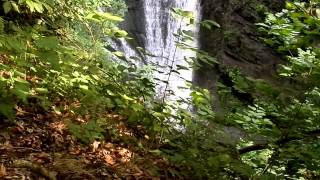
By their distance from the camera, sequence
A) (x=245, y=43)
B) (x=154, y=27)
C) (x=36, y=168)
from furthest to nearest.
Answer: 1. (x=245, y=43)
2. (x=154, y=27)
3. (x=36, y=168)

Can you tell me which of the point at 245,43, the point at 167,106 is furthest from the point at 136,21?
the point at 167,106

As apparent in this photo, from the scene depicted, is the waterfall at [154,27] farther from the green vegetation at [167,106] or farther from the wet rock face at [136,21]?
the green vegetation at [167,106]

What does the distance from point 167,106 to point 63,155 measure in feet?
4.36

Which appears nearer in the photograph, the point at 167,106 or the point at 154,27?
the point at 167,106

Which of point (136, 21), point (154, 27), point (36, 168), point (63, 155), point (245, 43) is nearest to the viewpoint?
point (36, 168)

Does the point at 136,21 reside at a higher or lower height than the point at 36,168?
higher

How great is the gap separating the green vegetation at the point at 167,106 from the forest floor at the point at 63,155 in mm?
46

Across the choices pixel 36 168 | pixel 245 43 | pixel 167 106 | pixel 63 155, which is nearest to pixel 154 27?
pixel 245 43

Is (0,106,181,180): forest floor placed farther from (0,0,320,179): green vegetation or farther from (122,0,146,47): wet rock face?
(122,0,146,47): wet rock face

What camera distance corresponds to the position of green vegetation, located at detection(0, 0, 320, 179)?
3199mm

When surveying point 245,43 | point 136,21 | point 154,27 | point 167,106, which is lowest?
point 245,43

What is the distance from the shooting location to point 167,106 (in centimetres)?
406

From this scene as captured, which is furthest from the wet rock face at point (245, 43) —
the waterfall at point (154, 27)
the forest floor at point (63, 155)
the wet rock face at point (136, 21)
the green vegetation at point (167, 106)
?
the forest floor at point (63, 155)

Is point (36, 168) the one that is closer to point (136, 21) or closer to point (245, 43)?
point (136, 21)
